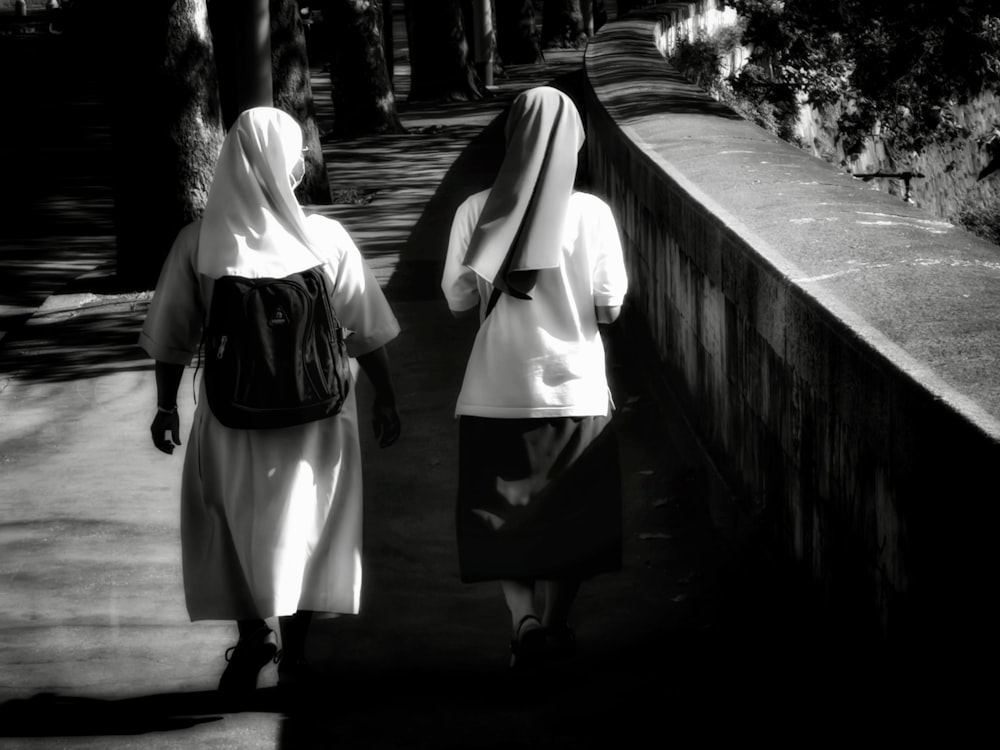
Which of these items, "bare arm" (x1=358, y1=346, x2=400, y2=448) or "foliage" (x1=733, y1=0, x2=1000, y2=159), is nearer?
"bare arm" (x1=358, y1=346, x2=400, y2=448)

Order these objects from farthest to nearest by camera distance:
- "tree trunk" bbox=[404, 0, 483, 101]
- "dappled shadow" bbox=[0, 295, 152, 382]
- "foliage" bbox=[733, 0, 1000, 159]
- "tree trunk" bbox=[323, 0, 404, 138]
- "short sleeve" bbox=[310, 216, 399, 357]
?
1. "tree trunk" bbox=[404, 0, 483, 101]
2. "tree trunk" bbox=[323, 0, 404, 138]
3. "foliage" bbox=[733, 0, 1000, 159]
4. "dappled shadow" bbox=[0, 295, 152, 382]
5. "short sleeve" bbox=[310, 216, 399, 357]

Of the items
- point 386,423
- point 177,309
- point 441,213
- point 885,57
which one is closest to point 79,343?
point 177,309

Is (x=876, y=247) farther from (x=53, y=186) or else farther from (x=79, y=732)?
(x=53, y=186)

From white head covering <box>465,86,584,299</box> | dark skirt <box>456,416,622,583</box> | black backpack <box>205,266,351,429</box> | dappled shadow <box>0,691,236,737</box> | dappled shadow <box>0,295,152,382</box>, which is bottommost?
dappled shadow <box>0,295,152,382</box>

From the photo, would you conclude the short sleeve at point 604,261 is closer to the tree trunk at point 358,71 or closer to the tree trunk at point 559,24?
the tree trunk at point 358,71

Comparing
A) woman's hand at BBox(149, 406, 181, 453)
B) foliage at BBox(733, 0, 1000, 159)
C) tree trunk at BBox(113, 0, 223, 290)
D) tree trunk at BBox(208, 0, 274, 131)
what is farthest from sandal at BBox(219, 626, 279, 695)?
foliage at BBox(733, 0, 1000, 159)

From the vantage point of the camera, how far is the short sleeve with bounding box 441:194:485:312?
469 centimetres

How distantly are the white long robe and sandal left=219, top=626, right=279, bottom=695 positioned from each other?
0.08 m

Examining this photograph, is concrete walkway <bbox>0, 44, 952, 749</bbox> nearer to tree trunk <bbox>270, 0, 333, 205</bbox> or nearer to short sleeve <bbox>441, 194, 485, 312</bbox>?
short sleeve <bbox>441, 194, 485, 312</bbox>

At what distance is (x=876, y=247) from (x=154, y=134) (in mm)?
6196

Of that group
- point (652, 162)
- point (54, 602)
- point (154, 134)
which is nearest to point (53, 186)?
point (154, 134)

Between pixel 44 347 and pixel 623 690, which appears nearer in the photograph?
pixel 623 690

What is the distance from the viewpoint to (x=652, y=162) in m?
7.87

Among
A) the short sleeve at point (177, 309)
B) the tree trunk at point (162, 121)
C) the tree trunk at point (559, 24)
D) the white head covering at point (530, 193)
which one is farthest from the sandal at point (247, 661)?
the tree trunk at point (559, 24)
